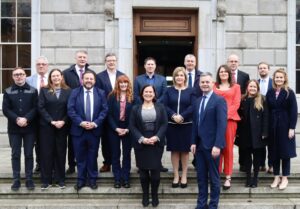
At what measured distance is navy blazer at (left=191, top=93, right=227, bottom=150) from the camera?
636 centimetres

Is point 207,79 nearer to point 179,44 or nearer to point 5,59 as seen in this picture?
point 179,44

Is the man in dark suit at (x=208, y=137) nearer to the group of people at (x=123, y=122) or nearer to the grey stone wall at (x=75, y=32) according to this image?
the group of people at (x=123, y=122)

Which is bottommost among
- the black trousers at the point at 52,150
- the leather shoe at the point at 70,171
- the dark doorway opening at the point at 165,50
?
the leather shoe at the point at 70,171

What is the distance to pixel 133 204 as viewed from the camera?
6.95 metres

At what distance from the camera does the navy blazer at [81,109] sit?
7.02 meters

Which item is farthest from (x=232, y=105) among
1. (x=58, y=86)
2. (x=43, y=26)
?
(x=43, y=26)

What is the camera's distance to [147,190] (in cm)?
680

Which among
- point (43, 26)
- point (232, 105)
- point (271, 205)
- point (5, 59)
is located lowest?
point (271, 205)

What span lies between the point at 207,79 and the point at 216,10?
4.94 meters

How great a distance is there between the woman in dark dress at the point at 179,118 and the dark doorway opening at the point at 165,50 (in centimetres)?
443

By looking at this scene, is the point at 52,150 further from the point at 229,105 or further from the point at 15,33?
the point at 15,33

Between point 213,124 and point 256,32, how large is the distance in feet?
17.5

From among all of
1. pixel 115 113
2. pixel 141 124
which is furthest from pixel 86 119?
pixel 141 124

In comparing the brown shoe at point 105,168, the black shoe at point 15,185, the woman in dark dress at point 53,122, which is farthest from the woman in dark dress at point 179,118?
the black shoe at point 15,185
